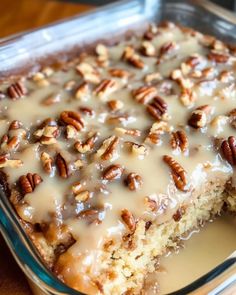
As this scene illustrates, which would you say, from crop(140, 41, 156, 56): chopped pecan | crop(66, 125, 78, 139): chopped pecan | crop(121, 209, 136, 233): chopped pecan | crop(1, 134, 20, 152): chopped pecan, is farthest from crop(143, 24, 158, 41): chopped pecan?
crop(121, 209, 136, 233): chopped pecan

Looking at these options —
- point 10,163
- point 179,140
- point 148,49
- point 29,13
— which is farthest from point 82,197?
point 29,13

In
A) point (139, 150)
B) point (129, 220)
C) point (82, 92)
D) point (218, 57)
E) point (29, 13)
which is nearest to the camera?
point (129, 220)

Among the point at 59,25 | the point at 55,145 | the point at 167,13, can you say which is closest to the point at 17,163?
the point at 55,145

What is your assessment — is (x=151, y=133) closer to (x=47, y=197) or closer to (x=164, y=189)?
(x=164, y=189)

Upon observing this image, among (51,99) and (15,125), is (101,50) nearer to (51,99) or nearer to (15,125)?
(51,99)

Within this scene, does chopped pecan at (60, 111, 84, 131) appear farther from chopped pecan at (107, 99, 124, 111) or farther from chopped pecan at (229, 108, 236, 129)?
chopped pecan at (229, 108, 236, 129)
